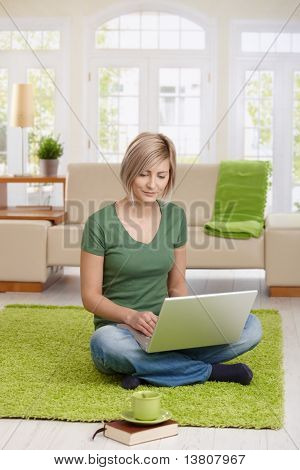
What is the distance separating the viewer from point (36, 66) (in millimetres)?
7758

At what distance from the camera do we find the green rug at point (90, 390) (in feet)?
8.20

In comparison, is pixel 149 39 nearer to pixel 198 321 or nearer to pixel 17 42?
pixel 17 42

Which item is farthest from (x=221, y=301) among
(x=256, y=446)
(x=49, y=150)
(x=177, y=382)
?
(x=49, y=150)

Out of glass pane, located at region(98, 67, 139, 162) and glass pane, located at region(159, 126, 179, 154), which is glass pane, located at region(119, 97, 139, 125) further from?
→ glass pane, located at region(159, 126, 179, 154)

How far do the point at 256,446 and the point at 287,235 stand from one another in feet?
8.79

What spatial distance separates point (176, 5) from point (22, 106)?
2100 mm

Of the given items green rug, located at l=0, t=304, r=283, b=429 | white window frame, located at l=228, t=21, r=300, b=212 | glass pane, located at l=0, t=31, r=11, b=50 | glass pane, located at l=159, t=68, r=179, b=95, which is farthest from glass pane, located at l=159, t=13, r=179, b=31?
green rug, located at l=0, t=304, r=283, b=429

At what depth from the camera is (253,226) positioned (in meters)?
4.93

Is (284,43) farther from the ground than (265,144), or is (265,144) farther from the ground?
(284,43)

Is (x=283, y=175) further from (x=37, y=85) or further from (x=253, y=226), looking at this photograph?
(x=253, y=226)

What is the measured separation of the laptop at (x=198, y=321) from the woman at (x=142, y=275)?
5 centimetres

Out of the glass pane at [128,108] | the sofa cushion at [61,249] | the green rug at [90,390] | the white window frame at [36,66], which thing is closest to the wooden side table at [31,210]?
the sofa cushion at [61,249]

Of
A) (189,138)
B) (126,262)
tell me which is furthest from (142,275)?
(189,138)

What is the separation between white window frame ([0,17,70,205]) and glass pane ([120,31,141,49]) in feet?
1.51
